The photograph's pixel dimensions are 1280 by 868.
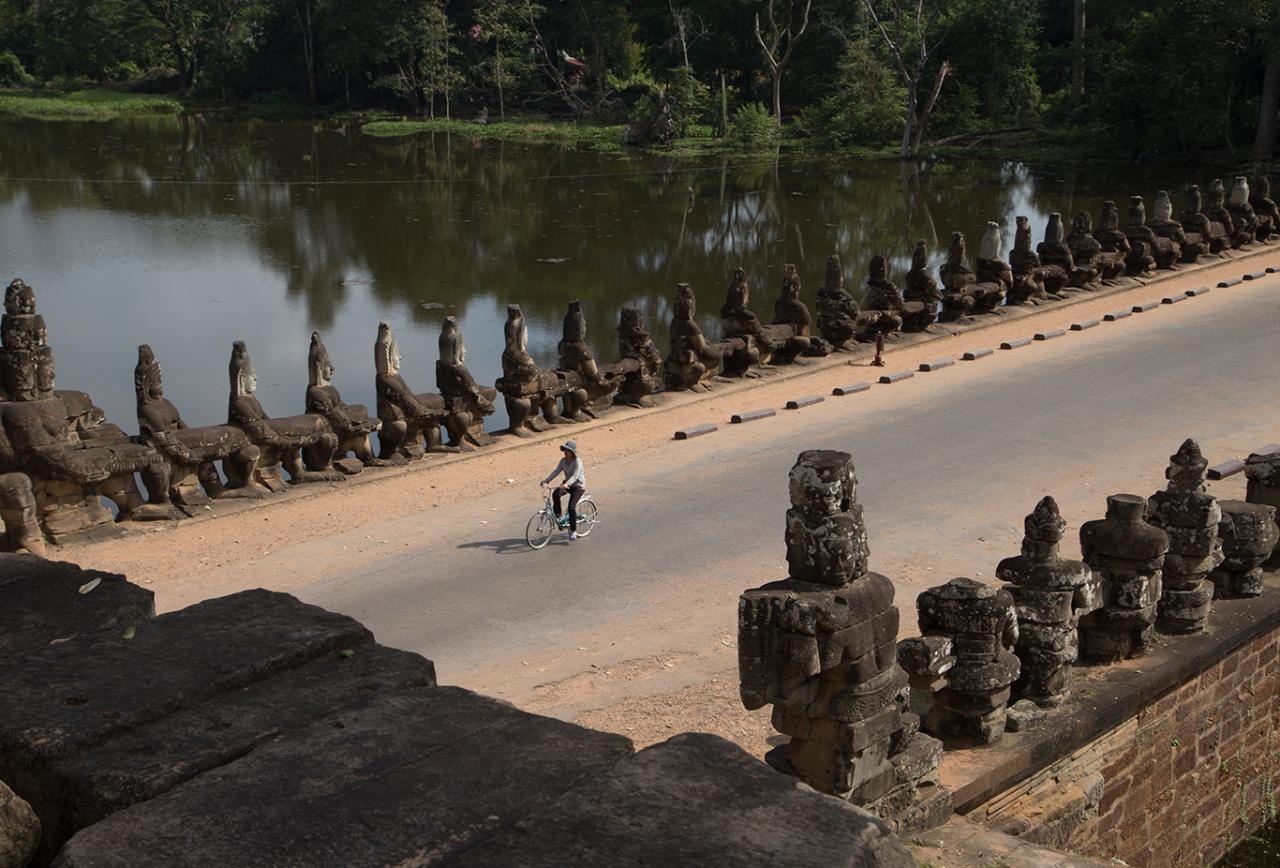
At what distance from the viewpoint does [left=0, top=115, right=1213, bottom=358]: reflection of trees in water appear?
102ft

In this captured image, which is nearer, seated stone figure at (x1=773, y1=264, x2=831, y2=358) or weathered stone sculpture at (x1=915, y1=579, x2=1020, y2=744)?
weathered stone sculpture at (x1=915, y1=579, x2=1020, y2=744)

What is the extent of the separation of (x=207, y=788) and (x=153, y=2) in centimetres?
6723

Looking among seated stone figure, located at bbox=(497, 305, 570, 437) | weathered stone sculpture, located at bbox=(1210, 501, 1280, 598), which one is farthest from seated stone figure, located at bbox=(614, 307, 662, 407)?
weathered stone sculpture, located at bbox=(1210, 501, 1280, 598)

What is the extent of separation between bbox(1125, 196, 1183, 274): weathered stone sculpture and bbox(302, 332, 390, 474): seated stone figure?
16338mm

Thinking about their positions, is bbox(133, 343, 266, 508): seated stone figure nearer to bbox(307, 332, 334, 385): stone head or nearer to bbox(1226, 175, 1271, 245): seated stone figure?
bbox(307, 332, 334, 385): stone head

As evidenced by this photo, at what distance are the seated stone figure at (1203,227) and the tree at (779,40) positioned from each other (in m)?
28.2

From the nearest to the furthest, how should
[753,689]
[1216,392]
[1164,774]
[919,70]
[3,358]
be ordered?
[753,689]
[1164,774]
[3,358]
[1216,392]
[919,70]

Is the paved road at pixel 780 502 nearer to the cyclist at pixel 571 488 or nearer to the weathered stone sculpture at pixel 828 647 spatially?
the cyclist at pixel 571 488

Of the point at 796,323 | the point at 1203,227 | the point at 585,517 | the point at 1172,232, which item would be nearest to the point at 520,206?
the point at 1172,232

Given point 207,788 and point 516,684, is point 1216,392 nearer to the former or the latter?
point 516,684

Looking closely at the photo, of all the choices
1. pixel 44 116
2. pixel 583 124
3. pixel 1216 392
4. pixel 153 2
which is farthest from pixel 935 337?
pixel 153 2

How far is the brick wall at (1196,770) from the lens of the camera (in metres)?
8.49

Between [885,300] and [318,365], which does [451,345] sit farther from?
[885,300]

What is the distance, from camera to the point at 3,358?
1353 cm
